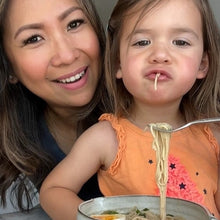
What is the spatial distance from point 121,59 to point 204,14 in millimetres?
271

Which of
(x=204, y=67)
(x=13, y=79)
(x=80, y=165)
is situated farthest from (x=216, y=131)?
(x=13, y=79)

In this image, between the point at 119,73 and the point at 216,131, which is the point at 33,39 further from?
the point at 216,131

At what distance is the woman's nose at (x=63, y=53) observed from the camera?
1565 mm

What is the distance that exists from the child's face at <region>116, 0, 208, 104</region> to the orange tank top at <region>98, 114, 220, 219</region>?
13 centimetres

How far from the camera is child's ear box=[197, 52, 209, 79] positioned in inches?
57.8

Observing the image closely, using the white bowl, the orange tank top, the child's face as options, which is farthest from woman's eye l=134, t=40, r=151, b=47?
the white bowl

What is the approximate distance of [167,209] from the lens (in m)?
0.99

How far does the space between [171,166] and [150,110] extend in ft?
0.59

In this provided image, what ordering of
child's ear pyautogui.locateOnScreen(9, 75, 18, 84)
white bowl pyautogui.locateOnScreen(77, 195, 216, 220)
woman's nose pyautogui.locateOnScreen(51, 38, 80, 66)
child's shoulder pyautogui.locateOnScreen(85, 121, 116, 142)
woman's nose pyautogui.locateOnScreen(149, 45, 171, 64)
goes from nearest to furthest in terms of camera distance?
white bowl pyautogui.locateOnScreen(77, 195, 216, 220) < woman's nose pyautogui.locateOnScreen(149, 45, 171, 64) < child's shoulder pyautogui.locateOnScreen(85, 121, 116, 142) < woman's nose pyautogui.locateOnScreen(51, 38, 80, 66) < child's ear pyautogui.locateOnScreen(9, 75, 18, 84)

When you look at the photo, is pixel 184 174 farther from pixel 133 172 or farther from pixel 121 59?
pixel 121 59

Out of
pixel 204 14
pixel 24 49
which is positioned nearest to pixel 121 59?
pixel 204 14

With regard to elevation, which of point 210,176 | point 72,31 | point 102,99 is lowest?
point 210,176

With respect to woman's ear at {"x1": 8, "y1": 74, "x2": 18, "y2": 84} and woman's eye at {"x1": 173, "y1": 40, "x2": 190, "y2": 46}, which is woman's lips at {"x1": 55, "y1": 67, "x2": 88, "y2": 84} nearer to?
woman's ear at {"x1": 8, "y1": 74, "x2": 18, "y2": 84}

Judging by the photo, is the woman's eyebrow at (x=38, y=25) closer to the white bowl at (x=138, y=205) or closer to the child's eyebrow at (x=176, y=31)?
the child's eyebrow at (x=176, y=31)
